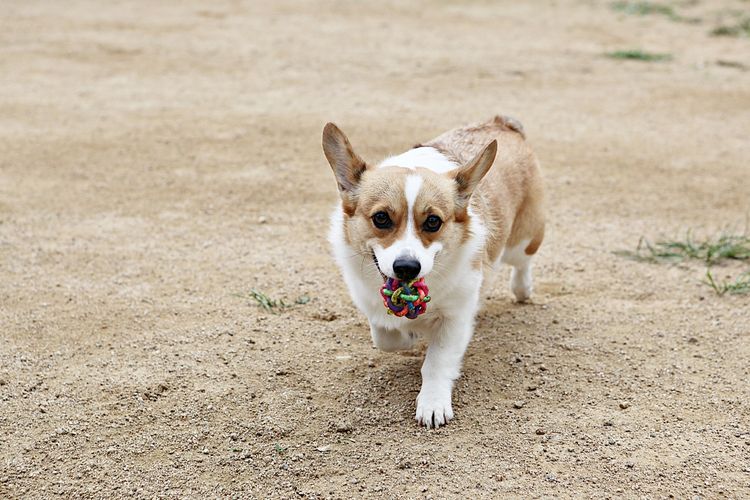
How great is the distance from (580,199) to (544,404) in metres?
3.21

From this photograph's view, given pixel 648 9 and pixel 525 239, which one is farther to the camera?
pixel 648 9

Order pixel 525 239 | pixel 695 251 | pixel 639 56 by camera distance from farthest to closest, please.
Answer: pixel 639 56
pixel 695 251
pixel 525 239

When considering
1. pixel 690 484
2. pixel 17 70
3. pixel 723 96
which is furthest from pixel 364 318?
pixel 17 70

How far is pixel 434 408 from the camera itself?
4422 mm

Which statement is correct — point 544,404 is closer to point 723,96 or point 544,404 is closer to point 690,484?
point 690,484

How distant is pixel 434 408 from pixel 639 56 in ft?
27.0

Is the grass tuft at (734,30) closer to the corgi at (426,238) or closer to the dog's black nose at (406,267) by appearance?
the corgi at (426,238)

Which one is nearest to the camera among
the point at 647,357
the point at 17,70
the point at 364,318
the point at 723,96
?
the point at 647,357

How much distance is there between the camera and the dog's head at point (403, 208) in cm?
418

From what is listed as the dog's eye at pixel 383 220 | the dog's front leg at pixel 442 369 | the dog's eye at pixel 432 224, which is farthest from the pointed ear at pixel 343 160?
the dog's front leg at pixel 442 369

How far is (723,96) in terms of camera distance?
1004 cm

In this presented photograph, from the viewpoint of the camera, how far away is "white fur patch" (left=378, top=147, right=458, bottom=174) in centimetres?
480

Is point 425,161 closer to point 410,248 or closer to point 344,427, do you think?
point 410,248

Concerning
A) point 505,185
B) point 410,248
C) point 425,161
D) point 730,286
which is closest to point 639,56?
point 730,286
